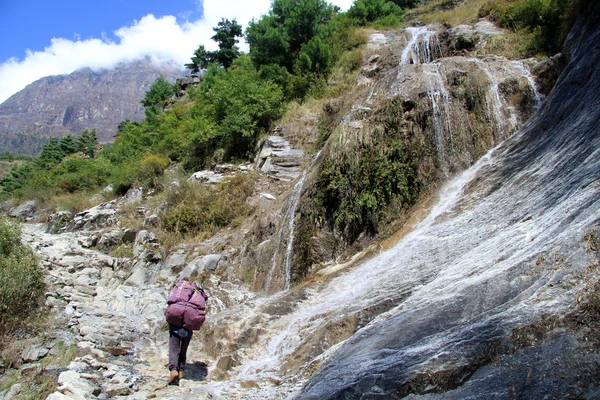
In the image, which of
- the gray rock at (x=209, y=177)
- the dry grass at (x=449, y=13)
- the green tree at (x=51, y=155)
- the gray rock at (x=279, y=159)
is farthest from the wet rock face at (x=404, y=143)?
the green tree at (x=51, y=155)

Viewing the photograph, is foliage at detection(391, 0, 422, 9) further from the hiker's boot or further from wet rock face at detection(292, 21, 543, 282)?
the hiker's boot

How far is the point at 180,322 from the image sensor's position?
219 inches

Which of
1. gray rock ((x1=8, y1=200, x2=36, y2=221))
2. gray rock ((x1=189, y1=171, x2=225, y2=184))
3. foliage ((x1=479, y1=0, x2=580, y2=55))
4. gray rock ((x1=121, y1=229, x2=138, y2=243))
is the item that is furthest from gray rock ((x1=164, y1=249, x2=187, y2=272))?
gray rock ((x1=8, y1=200, x2=36, y2=221))

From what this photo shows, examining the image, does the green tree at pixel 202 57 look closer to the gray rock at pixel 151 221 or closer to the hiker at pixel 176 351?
the gray rock at pixel 151 221

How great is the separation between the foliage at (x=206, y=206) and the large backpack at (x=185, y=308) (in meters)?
6.84

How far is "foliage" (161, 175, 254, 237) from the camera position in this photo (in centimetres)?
1293

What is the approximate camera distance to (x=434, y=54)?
16.2 m

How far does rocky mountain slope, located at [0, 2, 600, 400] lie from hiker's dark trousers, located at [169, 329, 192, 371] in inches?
11.7

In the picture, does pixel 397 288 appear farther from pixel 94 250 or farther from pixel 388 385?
pixel 94 250

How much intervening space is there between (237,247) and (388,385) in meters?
7.96

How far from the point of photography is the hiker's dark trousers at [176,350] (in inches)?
217

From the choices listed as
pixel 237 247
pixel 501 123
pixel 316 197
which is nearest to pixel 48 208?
pixel 237 247

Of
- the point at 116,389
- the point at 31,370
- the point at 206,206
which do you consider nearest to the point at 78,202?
the point at 206,206

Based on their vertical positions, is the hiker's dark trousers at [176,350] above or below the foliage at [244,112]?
below
